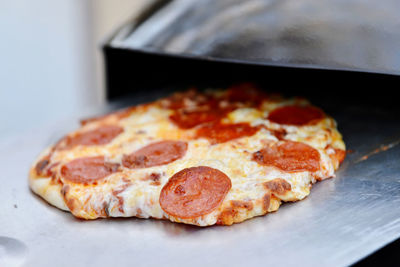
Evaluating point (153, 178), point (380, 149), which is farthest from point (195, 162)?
point (380, 149)

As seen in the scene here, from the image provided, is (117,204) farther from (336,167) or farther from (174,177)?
(336,167)

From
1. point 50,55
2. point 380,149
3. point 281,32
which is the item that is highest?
point 281,32

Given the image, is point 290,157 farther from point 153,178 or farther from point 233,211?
point 153,178

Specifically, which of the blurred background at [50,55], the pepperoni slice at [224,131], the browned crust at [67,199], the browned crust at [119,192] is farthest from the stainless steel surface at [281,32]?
the blurred background at [50,55]

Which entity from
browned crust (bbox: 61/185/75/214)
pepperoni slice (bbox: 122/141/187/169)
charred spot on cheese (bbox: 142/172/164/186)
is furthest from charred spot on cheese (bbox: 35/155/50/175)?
charred spot on cheese (bbox: 142/172/164/186)

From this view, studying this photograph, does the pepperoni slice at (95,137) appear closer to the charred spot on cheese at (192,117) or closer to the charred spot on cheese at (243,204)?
the charred spot on cheese at (192,117)

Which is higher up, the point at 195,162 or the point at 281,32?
the point at 281,32

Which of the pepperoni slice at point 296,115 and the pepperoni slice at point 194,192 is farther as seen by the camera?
the pepperoni slice at point 296,115
